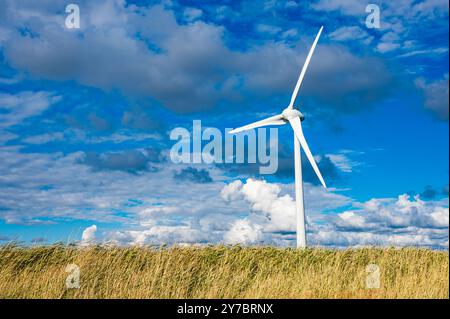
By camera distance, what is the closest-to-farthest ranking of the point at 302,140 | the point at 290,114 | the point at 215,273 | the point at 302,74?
the point at 215,273, the point at 302,140, the point at 290,114, the point at 302,74

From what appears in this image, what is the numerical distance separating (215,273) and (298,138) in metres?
14.6

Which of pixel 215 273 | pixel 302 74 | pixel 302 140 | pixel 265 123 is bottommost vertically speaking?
pixel 215 273

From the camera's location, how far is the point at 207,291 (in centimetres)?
1773

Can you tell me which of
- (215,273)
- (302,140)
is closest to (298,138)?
(302,140)

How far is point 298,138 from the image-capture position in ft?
104

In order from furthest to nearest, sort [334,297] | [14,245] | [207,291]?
[14,245], [207,291], [334,297]

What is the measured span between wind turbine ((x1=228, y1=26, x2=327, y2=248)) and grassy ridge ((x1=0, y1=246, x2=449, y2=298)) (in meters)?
5.95

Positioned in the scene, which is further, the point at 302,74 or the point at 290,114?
the point at 302,74

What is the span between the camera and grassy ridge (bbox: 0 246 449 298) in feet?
56.5

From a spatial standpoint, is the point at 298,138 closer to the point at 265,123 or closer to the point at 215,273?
the point at 265,123
